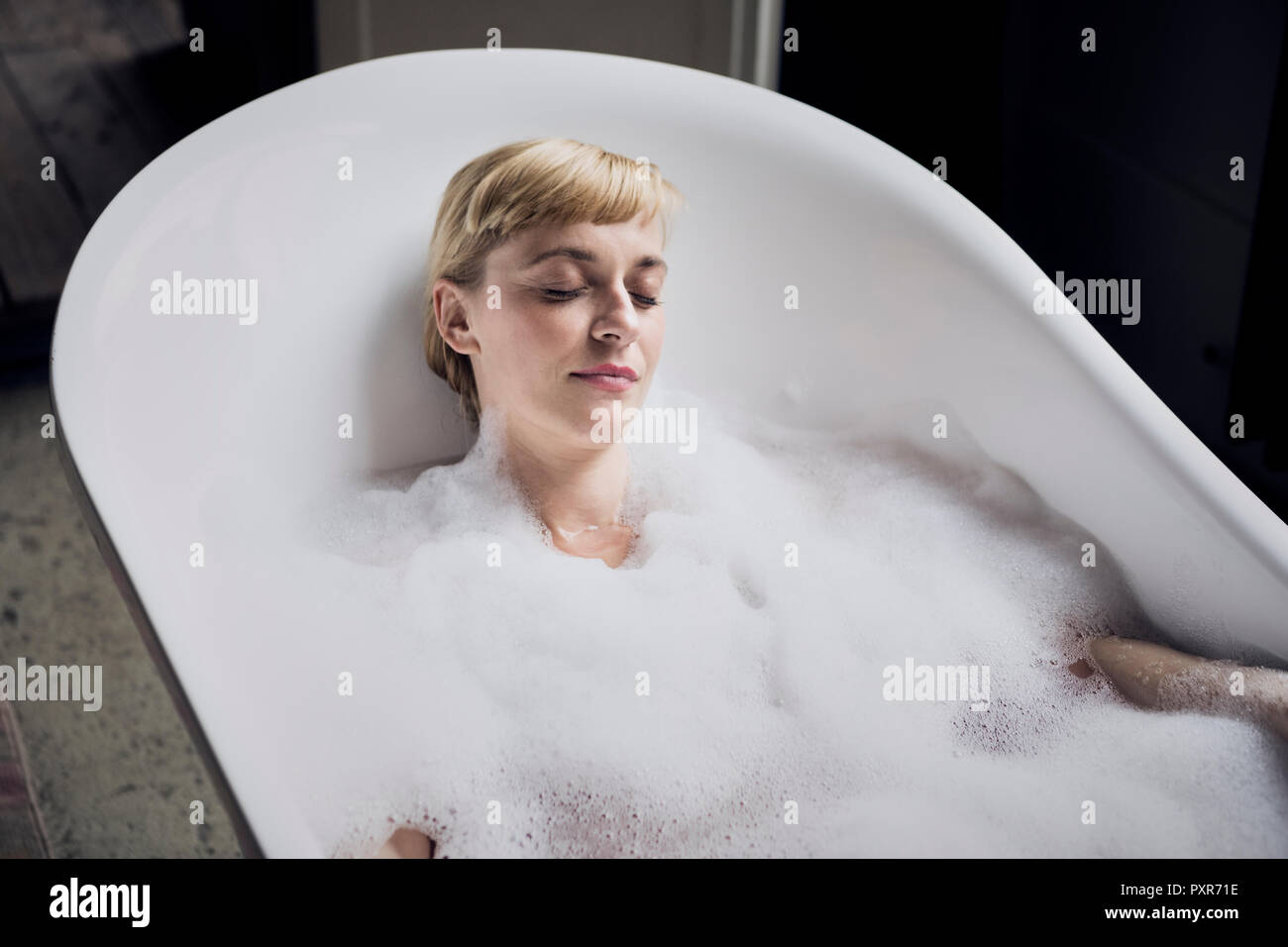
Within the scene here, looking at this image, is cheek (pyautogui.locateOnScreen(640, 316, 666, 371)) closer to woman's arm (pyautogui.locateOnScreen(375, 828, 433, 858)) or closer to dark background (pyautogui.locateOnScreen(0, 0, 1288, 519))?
woman's arm (pyautogui.locateOnScreen(375, 828, 433, 858))

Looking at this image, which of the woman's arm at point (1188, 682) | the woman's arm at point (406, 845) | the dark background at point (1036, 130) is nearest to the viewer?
the woman's arm at point (406, 845)

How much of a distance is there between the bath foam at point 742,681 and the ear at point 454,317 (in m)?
0.11

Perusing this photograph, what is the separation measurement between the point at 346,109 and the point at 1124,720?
104 centimetres

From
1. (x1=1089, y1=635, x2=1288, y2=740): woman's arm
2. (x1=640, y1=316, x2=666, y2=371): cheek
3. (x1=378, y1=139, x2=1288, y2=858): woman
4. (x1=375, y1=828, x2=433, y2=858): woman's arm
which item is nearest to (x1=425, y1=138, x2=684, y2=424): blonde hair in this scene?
(x1=378, y1=139, x2=1288, y2=858): woman

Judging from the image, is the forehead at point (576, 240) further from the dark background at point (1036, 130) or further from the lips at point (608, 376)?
the dark background at point (1036, 130)

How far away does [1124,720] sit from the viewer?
1115 mm

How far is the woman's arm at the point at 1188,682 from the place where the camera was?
1062 millimetres

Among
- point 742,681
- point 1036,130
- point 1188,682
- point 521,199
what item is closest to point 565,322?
point 521,199

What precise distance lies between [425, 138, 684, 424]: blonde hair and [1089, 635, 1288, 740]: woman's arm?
661 millimetres

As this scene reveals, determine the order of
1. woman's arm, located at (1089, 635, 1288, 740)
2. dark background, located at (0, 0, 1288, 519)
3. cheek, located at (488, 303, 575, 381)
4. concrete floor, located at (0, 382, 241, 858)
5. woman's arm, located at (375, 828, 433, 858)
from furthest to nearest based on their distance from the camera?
dark background, located at (0, 0, 1288, 519) < concrete floor, located at (0, 382, 241, 858) < cheek, located at (488, 303, 575, 381) < woman's arm, located at (1089, 635, 1288, 740) < woman's arm, located at (375, 828, 433, 858)

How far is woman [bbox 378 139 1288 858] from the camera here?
1.23m

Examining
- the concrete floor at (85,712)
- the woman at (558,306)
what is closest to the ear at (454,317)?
the woman at (558,306)
